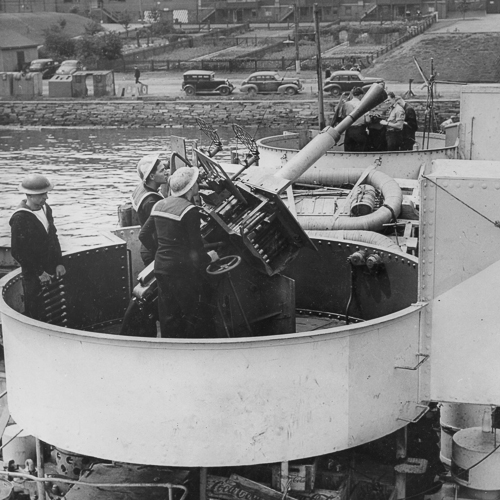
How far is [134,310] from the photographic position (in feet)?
31.6

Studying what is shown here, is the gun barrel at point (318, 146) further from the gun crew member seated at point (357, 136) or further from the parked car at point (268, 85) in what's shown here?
the parked car at point (268, 85)

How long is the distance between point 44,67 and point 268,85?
690 inches

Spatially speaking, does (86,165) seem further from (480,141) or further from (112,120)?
(480,141)

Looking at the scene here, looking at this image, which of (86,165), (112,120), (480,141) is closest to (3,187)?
(86,165)

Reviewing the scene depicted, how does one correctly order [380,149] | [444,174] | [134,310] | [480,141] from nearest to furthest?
[444,174], [134,310], [480,141], [380,149]

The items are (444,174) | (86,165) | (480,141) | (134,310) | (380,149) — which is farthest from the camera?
(86,165)

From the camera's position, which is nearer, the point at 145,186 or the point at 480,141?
the point at 145,186

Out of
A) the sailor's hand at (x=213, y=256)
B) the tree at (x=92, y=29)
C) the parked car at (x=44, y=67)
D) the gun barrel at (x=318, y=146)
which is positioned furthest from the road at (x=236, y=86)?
the sailor's hand at (x=213, y=256)

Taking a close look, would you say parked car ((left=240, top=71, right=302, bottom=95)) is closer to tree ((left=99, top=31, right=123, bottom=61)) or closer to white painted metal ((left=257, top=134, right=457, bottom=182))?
tree ((left=99, top=31, right=123, bottom=61))

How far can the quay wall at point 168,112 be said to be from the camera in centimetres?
4647

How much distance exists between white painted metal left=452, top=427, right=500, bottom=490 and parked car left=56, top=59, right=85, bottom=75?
54.5 m

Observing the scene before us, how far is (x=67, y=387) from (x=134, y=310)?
1.66 meters

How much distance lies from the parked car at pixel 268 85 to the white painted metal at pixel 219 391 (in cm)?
4495

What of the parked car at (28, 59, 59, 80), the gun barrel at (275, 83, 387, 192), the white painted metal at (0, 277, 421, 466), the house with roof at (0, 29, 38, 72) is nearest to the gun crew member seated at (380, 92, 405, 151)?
the gun barrel at (275, 83, 387, 192)
